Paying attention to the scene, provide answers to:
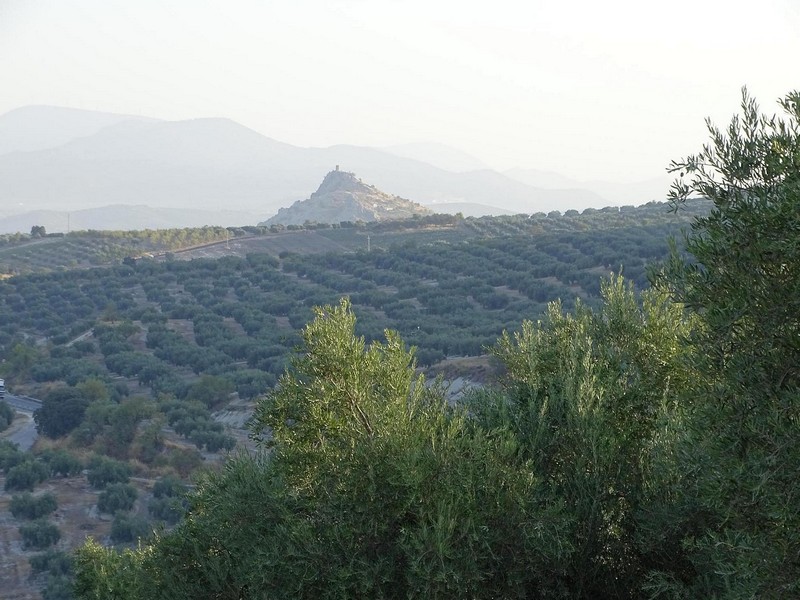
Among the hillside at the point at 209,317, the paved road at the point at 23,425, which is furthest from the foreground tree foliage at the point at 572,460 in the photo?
the paved road at the point at 23,425

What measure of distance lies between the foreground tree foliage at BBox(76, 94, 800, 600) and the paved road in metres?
36.6

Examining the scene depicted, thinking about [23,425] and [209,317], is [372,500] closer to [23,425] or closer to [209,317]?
[23,425]

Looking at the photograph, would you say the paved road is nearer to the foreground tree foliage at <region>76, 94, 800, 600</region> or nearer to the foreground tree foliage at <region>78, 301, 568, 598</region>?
the foreground tree foliage at <region>76, 94, 800, 600</region>

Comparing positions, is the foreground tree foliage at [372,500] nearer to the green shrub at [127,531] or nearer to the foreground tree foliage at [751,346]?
the foreground tree foliage at [751,346]

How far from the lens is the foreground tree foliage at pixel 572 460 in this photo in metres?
7.83

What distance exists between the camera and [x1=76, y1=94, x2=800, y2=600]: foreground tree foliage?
25.7 feet

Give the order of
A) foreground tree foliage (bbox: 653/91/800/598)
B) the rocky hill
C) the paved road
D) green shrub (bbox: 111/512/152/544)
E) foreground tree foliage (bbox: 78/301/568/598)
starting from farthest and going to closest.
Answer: the rocky hill, the paved road, green shrub (bbox: 111/512/152/544), foreground tree foliage (bbox: 78/301/568/598), foreground tree foliage (bbox: 653/91/800/598)

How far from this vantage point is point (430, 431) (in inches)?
454

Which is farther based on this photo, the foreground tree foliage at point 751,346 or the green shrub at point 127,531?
the green shrub at point 127,531

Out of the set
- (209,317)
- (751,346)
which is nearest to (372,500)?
(751,346)

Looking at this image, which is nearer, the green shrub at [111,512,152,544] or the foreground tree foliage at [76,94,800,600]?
the foreground tree foliage at [76,94,800,600]

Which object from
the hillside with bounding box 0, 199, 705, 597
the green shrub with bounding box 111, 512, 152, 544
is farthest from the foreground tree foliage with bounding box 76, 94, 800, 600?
the hillside with bounding box 0, 199, 705, 597

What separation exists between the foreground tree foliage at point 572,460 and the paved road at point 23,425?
36553mm

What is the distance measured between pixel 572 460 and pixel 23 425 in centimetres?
4526
